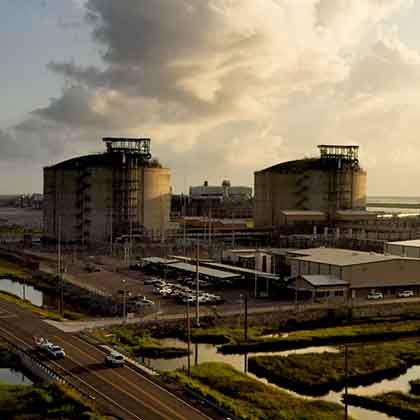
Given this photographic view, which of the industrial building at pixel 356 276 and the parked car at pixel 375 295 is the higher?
the industrial building at pixel 356 276

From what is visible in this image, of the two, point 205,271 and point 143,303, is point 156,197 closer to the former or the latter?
point 205,271

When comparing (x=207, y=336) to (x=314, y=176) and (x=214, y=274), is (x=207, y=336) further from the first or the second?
(x=314, y=176)

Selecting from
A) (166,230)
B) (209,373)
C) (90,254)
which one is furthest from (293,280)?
(166,230)

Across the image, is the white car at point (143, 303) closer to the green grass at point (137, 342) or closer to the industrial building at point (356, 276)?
the green grass at point (137, 342)

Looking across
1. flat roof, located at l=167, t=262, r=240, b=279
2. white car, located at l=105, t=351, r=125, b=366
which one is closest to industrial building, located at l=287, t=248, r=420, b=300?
flat roof, located at l=167, t=262, r=240, b=279

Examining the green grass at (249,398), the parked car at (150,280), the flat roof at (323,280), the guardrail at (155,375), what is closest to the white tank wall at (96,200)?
the parked car at (150,280)

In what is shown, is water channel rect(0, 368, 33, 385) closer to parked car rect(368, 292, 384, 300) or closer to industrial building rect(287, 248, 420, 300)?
industrial building rect(287, 248, 420, 300)
